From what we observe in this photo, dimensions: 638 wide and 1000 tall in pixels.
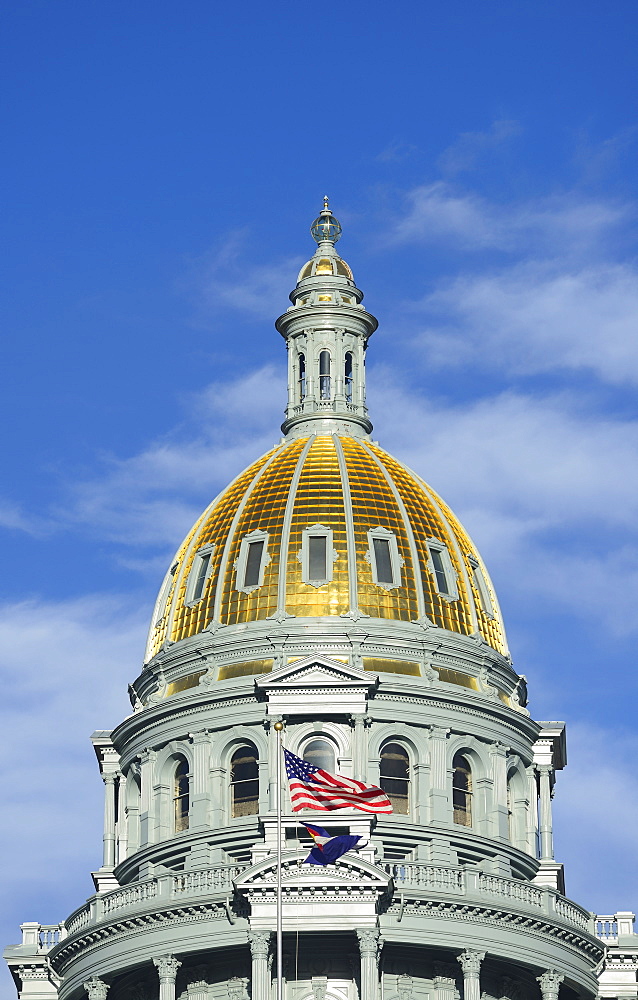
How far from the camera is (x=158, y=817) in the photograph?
108375 mm

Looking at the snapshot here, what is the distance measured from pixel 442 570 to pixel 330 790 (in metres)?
19.7

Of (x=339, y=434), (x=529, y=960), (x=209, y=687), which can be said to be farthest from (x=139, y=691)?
(x=529, y=960)

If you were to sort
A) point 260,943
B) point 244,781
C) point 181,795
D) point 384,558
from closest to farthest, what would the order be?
point 260,943 → point 244,781 → point 181,795 → point 384,558

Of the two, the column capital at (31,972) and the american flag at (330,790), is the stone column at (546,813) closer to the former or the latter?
the american flag at (330,790)

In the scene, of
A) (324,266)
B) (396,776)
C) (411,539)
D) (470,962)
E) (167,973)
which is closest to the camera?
(470,962)

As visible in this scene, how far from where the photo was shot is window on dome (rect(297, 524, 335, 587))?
A: 360 ft

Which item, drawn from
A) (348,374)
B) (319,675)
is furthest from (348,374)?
(319,675)

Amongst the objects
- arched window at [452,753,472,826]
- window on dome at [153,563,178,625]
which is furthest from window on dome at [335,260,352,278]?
arched window at [452,753,472,826]

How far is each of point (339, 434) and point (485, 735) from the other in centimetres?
1458

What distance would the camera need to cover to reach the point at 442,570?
368 feet

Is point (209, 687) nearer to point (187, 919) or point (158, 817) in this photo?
point (158, 817)

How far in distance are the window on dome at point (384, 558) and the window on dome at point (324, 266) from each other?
46.2 ft

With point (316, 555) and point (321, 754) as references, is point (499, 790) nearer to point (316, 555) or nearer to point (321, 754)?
point (321, 754)

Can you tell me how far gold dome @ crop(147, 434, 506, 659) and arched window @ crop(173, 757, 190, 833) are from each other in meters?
5.27
